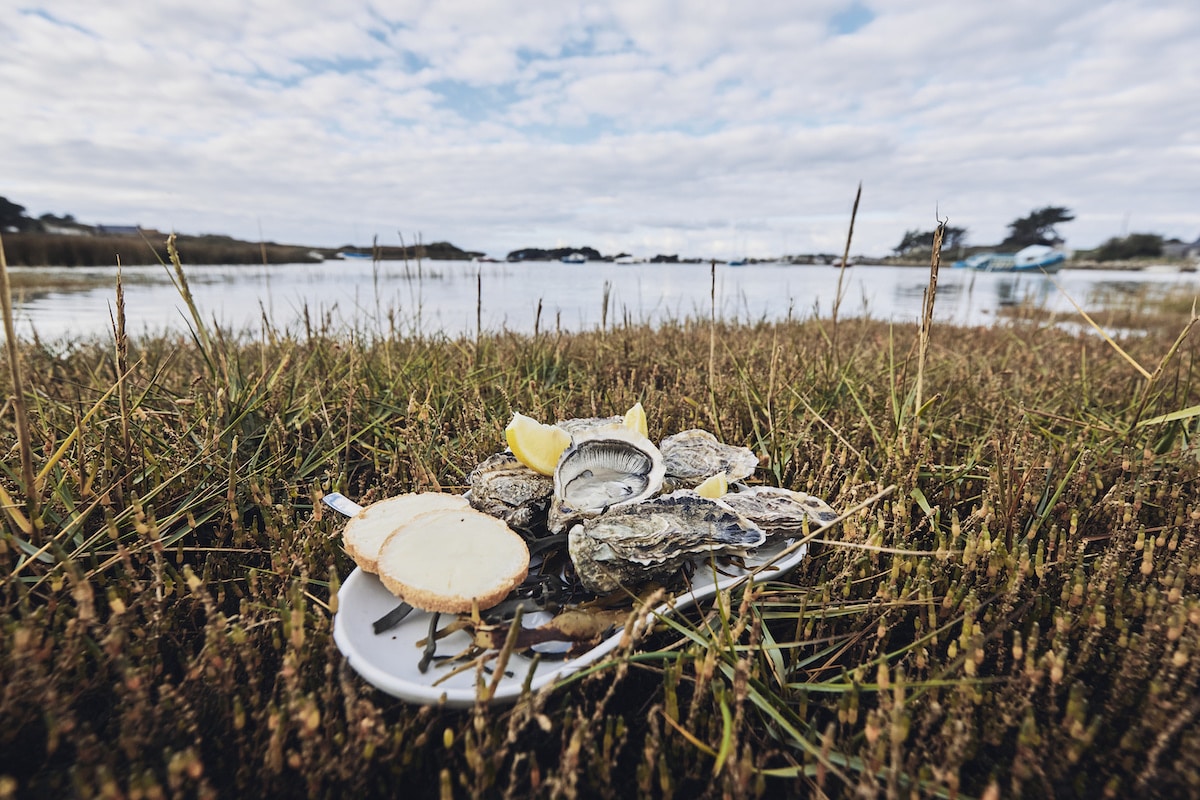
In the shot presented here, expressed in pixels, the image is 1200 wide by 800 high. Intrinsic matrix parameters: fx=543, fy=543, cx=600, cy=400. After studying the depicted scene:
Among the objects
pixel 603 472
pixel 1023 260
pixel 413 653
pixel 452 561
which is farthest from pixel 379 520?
pixel 1023 260

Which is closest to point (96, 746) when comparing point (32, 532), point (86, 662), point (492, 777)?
point (86, 662)

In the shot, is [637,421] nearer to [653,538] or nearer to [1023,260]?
[653,538]

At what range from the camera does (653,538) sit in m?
1.61

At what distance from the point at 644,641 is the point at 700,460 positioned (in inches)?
36.8

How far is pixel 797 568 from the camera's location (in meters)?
1.87

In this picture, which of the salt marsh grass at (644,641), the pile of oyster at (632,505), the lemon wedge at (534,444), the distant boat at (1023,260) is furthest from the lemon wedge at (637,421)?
the distant boat at (1023,260)

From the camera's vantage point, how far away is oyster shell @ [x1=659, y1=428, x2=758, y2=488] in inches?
88.3

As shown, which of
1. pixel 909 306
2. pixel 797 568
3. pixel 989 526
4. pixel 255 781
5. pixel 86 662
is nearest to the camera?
pixel 255 781

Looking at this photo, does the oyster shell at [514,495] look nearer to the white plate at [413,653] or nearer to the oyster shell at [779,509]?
the white plate at [413,653]

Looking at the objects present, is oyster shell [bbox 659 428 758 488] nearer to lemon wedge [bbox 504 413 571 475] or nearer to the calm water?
lemon wedge [bbox 504 413 571 475]

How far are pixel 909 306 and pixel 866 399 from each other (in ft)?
56.5

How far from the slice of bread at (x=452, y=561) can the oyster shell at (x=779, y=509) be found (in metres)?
0.80

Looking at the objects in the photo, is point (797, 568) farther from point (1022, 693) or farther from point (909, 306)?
point (909, 306)

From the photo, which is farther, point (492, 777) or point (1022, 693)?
point (1022, 693)
